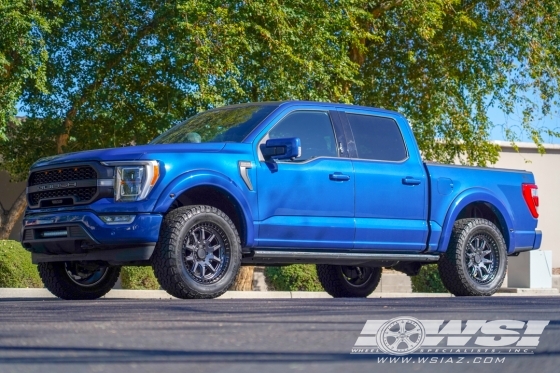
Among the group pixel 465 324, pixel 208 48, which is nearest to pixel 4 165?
pixel 208 48

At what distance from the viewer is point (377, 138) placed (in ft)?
36.7

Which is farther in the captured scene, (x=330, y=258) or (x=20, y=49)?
(x=20, y=49)

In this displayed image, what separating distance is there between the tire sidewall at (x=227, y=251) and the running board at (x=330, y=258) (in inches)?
19.0

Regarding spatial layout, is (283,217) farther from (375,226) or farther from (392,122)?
(392,122)

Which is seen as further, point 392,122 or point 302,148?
point 392,122

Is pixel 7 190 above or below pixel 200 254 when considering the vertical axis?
above

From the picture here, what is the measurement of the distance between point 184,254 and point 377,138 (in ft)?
9.69

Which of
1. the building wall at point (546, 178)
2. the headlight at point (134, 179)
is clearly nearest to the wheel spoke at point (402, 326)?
the headlight at point (134, 179)

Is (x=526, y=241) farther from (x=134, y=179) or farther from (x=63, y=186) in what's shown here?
(x=63, y=186)

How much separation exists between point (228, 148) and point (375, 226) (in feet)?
6.08

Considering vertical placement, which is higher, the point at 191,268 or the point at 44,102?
the point at 44,102

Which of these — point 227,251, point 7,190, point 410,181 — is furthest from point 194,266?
point 7,190

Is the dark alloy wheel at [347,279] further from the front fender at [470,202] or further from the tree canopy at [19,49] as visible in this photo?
the tree canopy at [19,49]

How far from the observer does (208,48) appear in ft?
59.2
